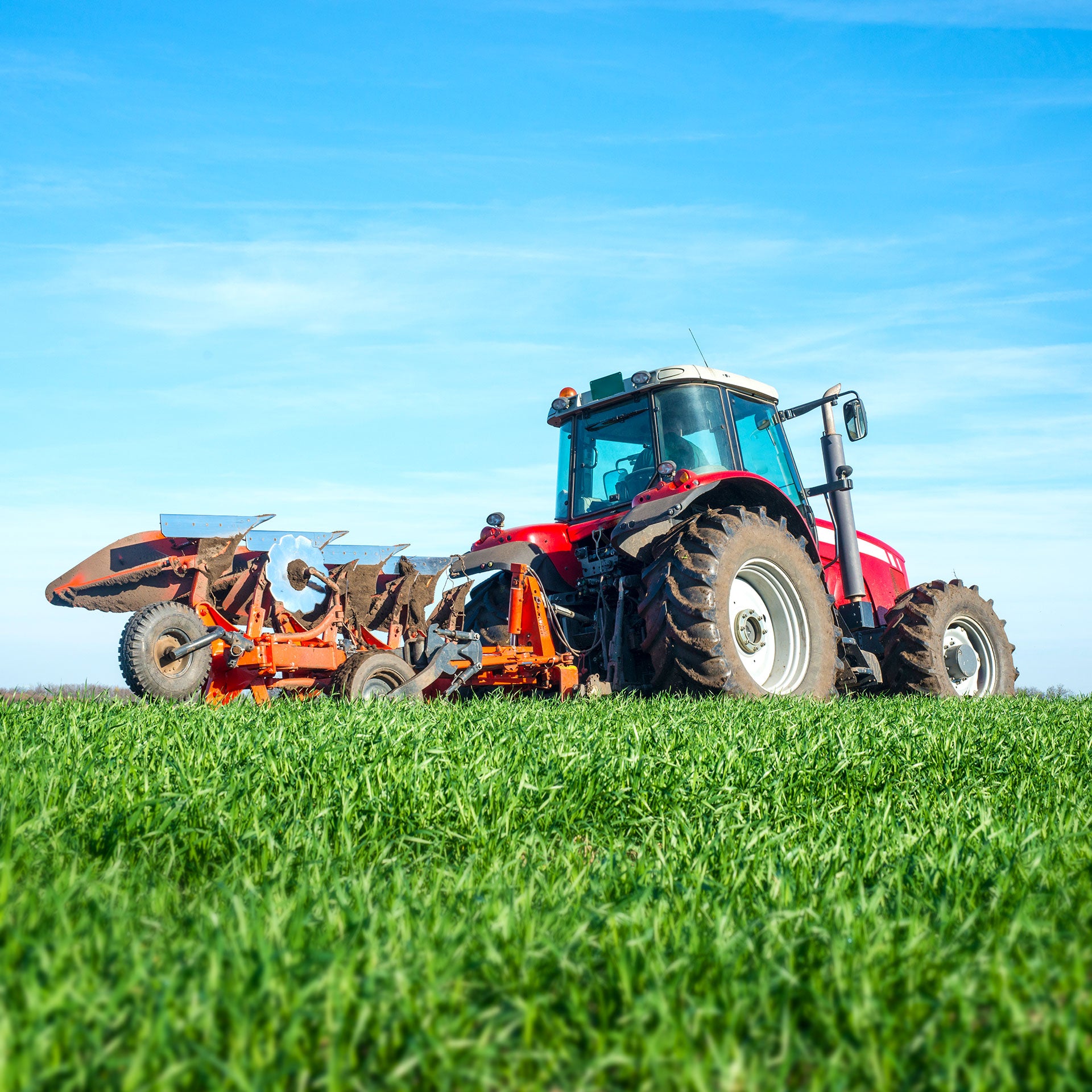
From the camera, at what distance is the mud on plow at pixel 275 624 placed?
609 centimetres

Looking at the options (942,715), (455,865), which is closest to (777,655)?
(942,715)

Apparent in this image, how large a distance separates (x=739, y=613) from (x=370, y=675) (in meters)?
2.66

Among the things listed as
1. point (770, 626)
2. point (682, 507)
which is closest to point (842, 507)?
point (770, 626)

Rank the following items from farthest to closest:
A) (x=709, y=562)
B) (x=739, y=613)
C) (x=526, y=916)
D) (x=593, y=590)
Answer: (x=593, y=590), (x=739, y=613), (x=709, y=562), (x=526, y=916)

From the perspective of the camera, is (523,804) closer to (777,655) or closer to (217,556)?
(217,556)

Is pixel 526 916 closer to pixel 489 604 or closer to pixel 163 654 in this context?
pixel 163 654

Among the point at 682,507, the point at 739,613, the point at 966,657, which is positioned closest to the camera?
the point at 682,507

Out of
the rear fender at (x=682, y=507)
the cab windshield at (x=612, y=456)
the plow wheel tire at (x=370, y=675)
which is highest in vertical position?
the cab windshield at (x=612, y=456)

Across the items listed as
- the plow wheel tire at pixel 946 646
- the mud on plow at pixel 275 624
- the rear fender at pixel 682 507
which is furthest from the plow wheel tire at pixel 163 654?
the plow wheel tire at pixel 946 646

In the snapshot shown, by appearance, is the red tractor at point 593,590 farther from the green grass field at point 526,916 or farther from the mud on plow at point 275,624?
the green grass field at point 526,916

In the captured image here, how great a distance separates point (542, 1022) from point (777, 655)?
619cm

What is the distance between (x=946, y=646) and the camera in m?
9.29

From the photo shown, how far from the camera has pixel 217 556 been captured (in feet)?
21.4

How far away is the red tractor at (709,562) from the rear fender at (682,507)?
0.04 feet
